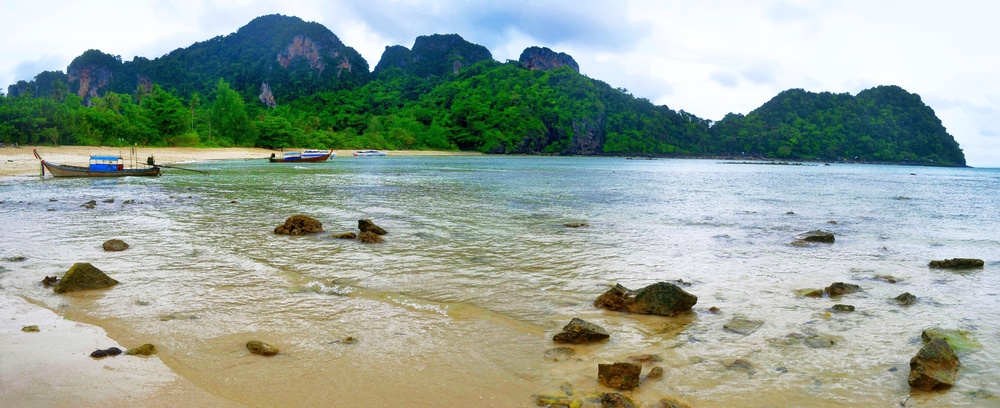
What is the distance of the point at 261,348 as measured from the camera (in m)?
5.35

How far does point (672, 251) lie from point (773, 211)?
13086 mm

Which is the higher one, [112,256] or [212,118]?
[212,118]

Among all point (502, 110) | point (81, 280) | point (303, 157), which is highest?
point (502, 110)

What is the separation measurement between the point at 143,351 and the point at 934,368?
24.6 ft

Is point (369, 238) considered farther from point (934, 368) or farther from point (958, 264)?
point (958, 264)

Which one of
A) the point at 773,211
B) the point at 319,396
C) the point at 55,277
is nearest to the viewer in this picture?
the point at 319,396

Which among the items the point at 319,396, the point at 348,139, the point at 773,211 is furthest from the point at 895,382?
the point at 348,139

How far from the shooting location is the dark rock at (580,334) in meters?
5.96

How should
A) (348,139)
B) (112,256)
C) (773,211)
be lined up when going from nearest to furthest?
(112,256), (773,211), (348,139)

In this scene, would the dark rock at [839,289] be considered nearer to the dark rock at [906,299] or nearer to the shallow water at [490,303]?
the shallow water at [490,303]

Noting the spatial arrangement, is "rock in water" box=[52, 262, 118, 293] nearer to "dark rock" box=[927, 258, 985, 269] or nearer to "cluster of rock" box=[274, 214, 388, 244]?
"cluster of rock" box=[274, 214, 388, 244]

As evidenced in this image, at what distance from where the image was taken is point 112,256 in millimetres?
9906

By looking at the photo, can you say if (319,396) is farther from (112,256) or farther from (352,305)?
(112,256)

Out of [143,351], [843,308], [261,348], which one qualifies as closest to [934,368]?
[843,308]
